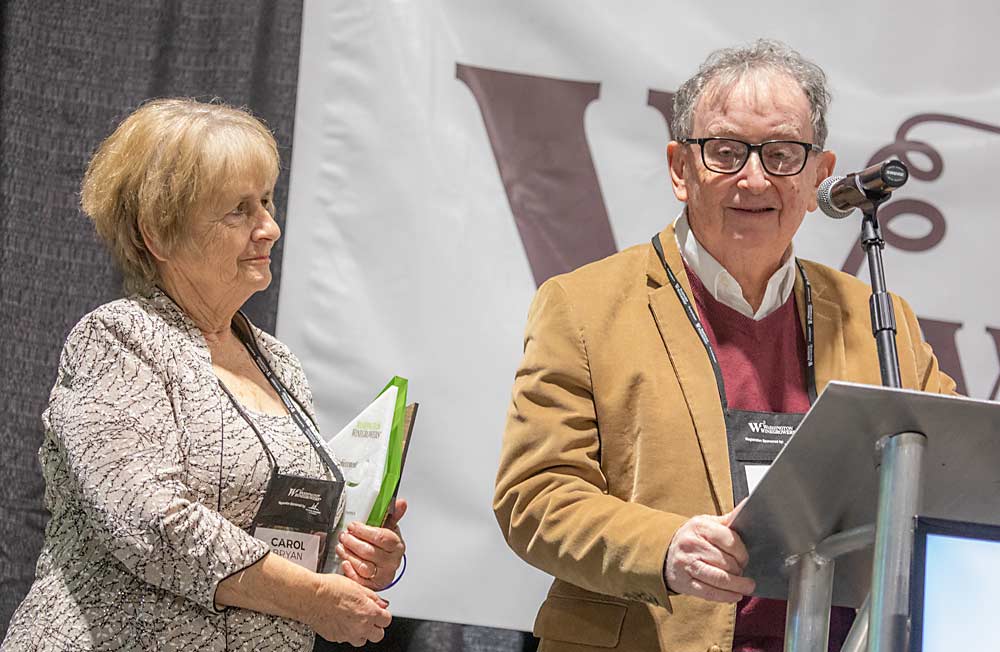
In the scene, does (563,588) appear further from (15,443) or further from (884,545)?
(15,443)

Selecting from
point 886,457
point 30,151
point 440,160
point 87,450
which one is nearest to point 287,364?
point 87,450

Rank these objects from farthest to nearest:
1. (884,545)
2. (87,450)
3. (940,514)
Answer: (87,450)
(940,514)
(884,545)

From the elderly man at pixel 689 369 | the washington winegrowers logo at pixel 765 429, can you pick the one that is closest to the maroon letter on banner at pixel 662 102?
the elderly man at pixel 689 369

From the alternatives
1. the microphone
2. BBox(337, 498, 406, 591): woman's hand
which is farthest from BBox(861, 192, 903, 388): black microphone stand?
BBox(337, 498, 406, 591): woman's hand

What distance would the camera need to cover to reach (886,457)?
1.25 metres

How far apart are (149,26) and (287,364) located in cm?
109

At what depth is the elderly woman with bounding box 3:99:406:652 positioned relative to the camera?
69.3 inches

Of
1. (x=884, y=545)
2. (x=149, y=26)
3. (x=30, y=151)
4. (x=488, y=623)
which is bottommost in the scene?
(x=488, y=623)

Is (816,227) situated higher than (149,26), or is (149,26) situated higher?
(149,26)

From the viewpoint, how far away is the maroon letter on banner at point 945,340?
9.68 ft

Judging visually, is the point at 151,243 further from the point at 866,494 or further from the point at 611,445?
the point at 866,494

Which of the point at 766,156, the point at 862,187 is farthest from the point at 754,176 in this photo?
the point at 862,187

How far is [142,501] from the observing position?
1736mm

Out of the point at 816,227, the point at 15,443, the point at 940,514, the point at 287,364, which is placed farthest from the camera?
the point at 816,227
